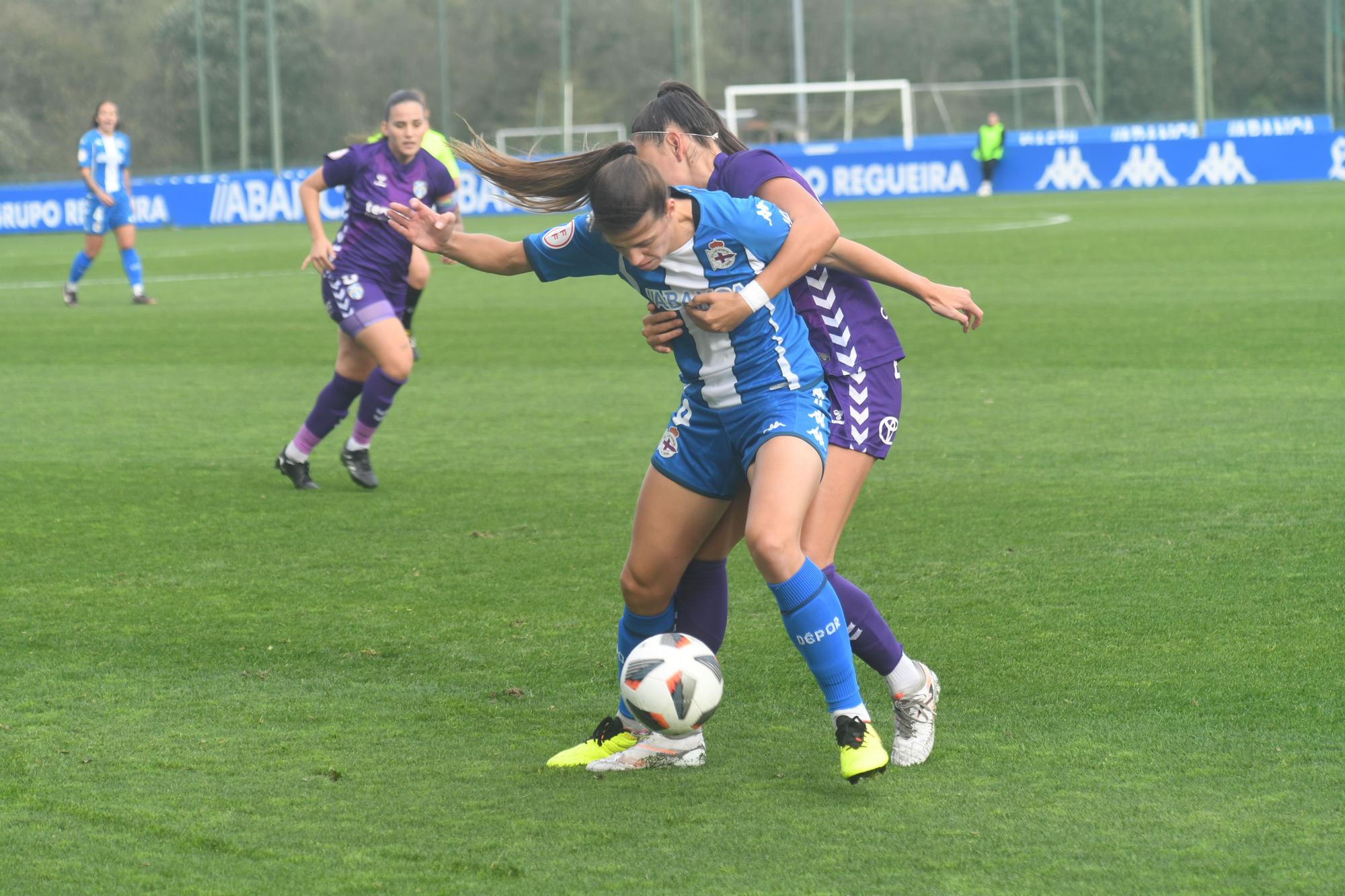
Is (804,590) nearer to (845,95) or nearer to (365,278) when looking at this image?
(365,278)

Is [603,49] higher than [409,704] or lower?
higher

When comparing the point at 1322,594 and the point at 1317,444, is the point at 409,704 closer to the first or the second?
the point at 1322,594

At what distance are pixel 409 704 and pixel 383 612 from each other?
3.61 feet

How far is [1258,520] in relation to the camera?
21.8ft

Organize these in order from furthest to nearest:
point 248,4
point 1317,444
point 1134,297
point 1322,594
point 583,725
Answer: point 248,4
point 1134,297
point 1317,444
point 1322,594
point 583,725

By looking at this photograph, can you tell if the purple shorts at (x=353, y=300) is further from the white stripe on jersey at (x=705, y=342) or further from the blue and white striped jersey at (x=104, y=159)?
the blue and white striped jersey at (x=104, y=159)

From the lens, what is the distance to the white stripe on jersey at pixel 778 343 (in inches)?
159

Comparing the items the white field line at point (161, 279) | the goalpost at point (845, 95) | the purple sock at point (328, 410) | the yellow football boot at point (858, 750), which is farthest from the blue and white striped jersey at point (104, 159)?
the goalpost at point (845, 95)

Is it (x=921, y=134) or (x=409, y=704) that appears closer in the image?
(x=409, y=704)

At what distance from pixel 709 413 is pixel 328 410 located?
178 inches

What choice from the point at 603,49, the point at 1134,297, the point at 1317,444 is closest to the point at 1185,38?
the point at 603,49

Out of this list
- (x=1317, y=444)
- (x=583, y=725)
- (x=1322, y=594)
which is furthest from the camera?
(x=1317, y=444)

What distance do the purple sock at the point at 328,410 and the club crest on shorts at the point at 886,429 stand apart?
4.50m

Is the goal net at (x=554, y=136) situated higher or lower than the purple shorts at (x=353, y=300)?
higher
